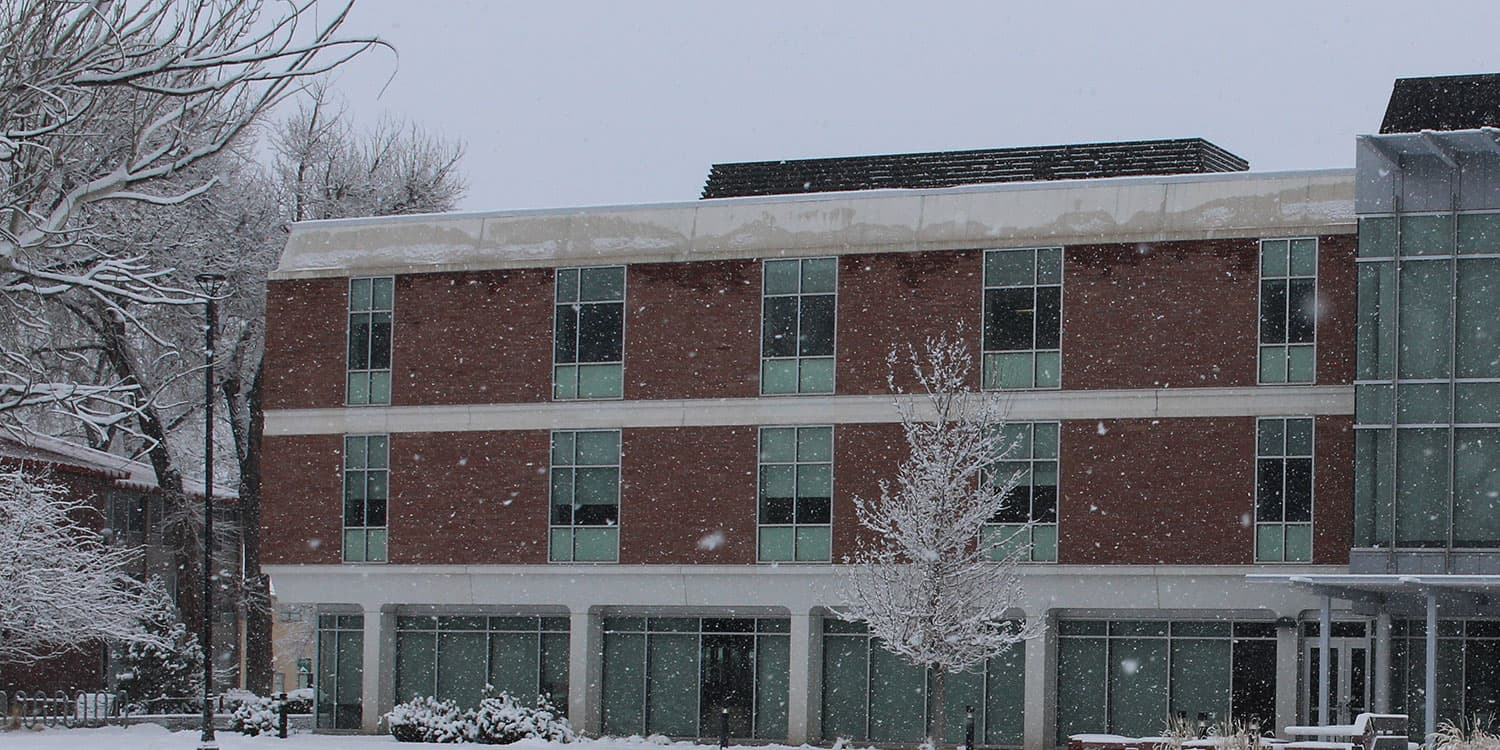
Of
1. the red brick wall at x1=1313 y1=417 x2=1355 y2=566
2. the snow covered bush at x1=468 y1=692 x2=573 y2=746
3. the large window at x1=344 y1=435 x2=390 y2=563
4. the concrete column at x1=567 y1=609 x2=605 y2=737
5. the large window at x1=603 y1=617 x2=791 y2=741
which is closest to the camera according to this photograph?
the red brick wall at x1=1313 y1=417 x2=1355 y2=566

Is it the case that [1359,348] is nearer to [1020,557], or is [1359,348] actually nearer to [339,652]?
[1020,557]

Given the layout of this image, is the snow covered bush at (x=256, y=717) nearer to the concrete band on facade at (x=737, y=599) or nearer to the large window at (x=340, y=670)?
the large window at (x=340, y=670)

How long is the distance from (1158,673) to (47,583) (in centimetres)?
2479

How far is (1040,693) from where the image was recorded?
40.0m

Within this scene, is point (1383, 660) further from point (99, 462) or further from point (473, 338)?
point (99, 462)

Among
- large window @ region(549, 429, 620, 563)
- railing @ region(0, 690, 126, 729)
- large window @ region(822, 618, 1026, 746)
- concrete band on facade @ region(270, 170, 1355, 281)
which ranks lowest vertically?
railing @ region(0, 690, 126, 729)

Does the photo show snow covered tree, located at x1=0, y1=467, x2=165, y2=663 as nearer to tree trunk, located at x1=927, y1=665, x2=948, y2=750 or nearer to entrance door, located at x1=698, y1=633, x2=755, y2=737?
entrance door, located at x1=698, y1=633, x2=755, y2=737

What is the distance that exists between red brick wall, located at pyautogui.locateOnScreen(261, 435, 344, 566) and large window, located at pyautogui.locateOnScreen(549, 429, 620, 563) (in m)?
4.85

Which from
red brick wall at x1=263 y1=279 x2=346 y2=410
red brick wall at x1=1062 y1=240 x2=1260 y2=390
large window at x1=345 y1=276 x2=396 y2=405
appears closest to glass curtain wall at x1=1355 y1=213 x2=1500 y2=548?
red brick wall at x1=1062 y1=240 x2=1260 y2=390

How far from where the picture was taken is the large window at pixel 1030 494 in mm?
40156

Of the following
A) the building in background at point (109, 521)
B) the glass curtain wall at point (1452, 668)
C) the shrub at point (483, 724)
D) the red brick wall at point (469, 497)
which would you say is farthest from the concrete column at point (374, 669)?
the glass curtain wall at point (1452, 668)

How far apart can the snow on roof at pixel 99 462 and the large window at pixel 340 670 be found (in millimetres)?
10056

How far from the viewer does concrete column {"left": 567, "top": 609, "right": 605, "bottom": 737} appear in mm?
42906

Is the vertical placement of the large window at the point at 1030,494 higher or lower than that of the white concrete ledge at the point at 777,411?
lower
